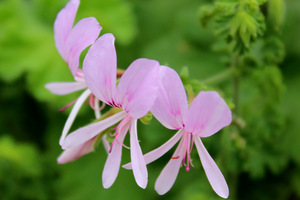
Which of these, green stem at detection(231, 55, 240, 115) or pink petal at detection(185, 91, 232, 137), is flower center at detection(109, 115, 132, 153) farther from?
green stem at detection(231, 55, 240, 115)

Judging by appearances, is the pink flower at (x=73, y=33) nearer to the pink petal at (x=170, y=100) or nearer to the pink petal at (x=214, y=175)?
the pink petal at (x=170, y=100)

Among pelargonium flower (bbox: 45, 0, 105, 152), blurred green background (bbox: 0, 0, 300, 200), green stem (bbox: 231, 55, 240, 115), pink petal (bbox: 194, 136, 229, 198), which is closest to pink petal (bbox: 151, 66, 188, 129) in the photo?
pink petal (bbox: 194, 136, 229, 198)

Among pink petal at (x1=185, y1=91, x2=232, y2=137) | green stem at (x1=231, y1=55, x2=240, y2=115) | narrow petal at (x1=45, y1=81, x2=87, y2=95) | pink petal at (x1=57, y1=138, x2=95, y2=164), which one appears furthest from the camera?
green stem at (x1=231, y1=55, x2=240, y2=115)

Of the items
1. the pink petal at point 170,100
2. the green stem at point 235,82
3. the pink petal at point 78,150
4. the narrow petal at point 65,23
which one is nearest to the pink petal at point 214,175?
the pink petal at point 170,100

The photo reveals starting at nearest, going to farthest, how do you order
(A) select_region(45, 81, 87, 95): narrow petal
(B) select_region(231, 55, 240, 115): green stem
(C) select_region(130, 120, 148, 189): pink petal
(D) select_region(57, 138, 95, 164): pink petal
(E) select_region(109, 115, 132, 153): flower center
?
(C) select_region(130, 120, 148, 189): pink petal → (E) select_region(109, 115, 132, 153): flower center → (D) select_region(57, 138, 95, 164): pink petal → (A) select_region(45, 81, 87, 95): narrow petal → (B) select_region(231, 55, 240, 115): green stem

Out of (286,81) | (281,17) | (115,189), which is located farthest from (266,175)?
Answer: (281,17)

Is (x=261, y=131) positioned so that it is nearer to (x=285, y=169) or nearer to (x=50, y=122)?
(x=285, y=169)
